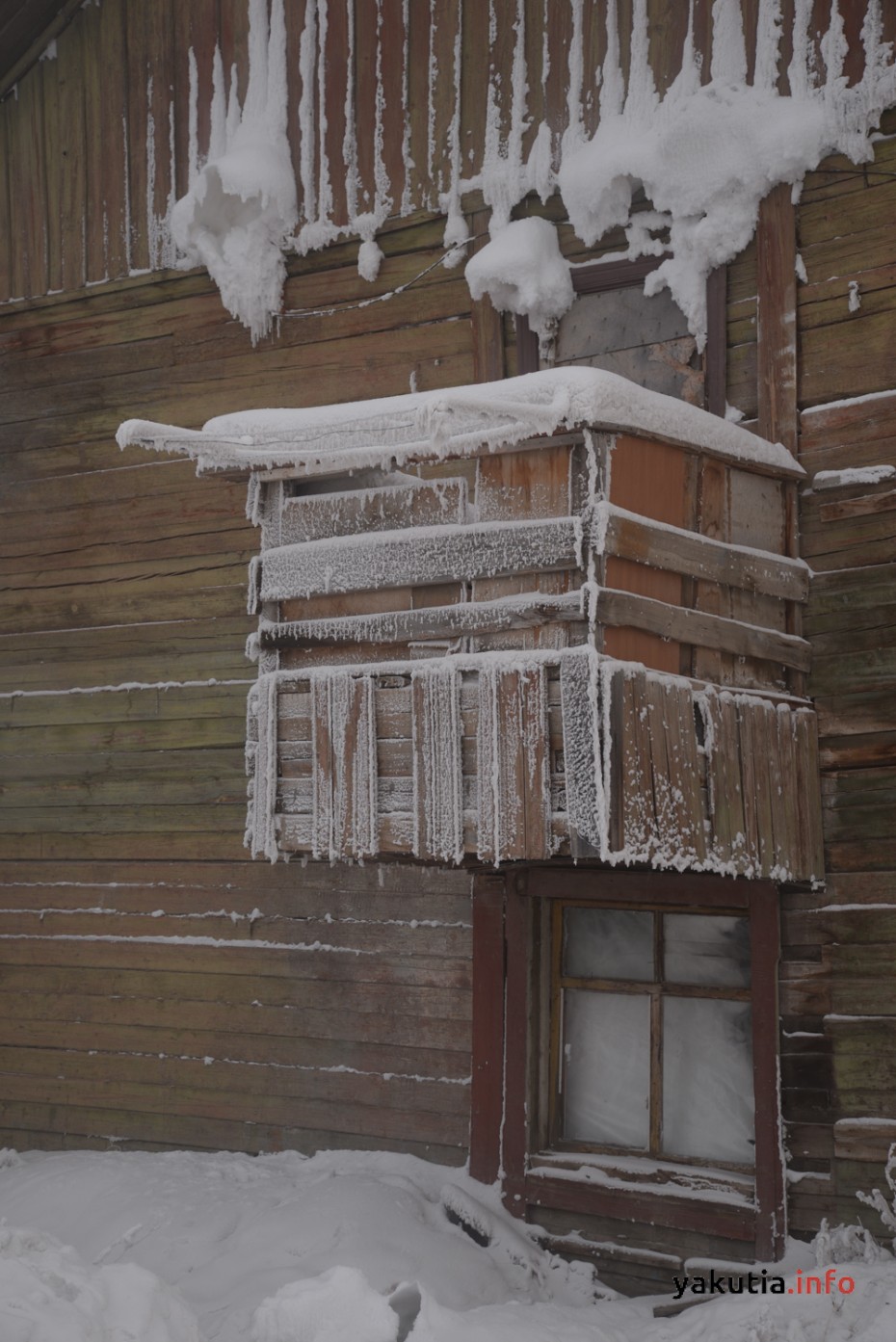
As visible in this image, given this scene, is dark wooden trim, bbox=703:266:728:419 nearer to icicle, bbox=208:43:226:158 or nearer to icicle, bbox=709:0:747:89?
icicle, bbox=709:0:747:89

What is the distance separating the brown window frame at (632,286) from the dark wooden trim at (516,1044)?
7.37ft

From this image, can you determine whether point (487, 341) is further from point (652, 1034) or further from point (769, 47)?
point (652, 1034)

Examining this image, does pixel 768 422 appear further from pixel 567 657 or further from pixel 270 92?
pixel 270 92

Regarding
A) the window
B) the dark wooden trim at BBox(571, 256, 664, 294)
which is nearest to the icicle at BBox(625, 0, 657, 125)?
the dark wooden trim at BBox(571, 256, 664, 294)

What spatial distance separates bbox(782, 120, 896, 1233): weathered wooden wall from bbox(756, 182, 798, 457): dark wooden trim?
0.17 feet

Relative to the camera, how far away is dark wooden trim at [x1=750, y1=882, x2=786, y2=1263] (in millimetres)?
5113

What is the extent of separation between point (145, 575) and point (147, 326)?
1.34 meters

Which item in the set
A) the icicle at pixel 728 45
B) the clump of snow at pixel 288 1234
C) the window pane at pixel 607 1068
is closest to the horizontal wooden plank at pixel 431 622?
the window pane at pixel 607 1068

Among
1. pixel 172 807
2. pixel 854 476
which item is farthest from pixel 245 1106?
pixel 854 476

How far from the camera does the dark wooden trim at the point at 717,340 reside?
566 cm

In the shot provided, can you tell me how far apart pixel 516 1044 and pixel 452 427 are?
2.67 m

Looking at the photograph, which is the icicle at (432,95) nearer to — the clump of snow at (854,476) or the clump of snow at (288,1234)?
the clump of snow at (854,476)

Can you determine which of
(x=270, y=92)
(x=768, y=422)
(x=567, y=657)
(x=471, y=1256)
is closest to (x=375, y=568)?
(x=567, y=657)

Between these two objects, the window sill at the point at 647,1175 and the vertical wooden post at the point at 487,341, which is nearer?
the window sill at the point at 647,1175
